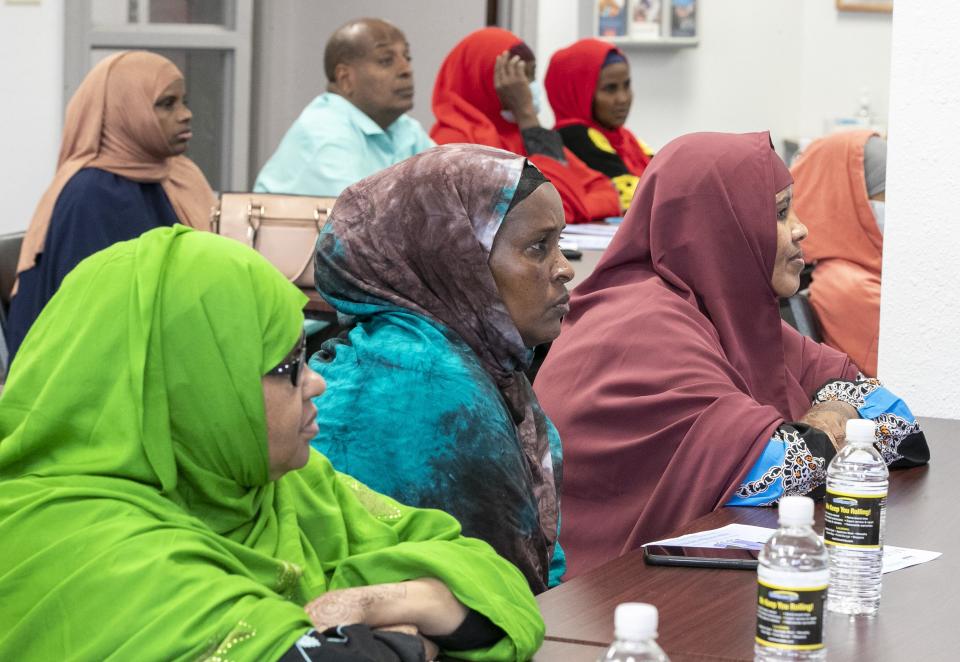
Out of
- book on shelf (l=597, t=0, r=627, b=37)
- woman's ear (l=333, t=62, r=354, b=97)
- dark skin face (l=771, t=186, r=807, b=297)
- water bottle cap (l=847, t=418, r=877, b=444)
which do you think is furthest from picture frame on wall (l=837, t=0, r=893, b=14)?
water bottle cap (l=847, t=418, r=877, b=444)

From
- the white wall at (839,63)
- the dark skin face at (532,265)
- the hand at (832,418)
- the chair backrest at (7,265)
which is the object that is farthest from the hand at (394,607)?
the white wall at (839,63)

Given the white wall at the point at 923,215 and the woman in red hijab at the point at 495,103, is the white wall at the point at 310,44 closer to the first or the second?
the woman in red hijab at the point at 495,103

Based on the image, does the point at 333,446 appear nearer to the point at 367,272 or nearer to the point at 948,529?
the point at 367,272

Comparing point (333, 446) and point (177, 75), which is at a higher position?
point (177, 75)

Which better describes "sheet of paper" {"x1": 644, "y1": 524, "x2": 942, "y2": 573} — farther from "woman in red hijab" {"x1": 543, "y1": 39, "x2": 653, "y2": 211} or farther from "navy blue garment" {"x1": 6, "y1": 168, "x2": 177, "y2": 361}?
"woman in red hijab" {"x1": 543, "y1": 39, "x2": 653, "y2": 211}

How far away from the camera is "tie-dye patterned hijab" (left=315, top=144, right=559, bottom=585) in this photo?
206 centimetres

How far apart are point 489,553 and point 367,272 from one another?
576 millimetres

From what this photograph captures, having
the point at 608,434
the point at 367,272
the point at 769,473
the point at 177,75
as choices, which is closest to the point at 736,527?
the point at 769,473

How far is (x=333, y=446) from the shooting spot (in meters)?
2.00

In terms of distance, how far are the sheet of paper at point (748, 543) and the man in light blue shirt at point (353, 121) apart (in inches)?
123

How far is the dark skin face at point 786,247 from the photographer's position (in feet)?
8.82

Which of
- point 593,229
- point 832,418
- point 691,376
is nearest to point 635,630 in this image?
point 691,376

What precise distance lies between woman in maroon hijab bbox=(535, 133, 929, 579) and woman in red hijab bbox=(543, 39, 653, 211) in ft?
11.1

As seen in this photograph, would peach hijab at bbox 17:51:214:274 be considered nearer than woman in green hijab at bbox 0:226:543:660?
No
